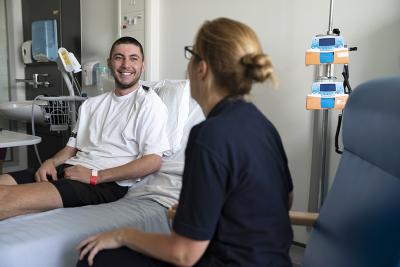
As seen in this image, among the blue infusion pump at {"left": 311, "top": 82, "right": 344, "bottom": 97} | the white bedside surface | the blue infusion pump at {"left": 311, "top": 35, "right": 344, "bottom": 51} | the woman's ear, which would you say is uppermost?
the blue infusion pump at {"left": 311, "top": 35, "right": 344, "bottom": 51}

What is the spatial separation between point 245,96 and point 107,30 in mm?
2464

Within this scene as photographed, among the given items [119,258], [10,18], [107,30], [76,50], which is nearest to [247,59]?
[119,258]

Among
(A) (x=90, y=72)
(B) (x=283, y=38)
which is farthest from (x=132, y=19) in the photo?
(B) (x=283, y=38)

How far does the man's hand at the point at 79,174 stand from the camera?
1.63 meters

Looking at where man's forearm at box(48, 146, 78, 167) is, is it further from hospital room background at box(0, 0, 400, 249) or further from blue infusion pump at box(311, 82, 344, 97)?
blue infusion pump at box(311, 82, 344, 97)

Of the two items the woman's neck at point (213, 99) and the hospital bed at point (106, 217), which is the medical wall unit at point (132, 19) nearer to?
the hospital bed at point (106, 217)

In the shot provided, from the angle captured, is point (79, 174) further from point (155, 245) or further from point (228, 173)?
point (228, 173)

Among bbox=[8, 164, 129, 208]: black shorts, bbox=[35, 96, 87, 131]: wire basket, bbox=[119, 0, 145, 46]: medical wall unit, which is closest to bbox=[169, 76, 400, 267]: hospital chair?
bbox=[8, 164, 129, 208]: black shorts

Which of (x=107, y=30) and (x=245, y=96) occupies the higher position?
(x=107, y=30)

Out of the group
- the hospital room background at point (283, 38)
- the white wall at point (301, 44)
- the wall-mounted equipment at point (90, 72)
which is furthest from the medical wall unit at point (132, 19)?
the white wall at point (301, 44)

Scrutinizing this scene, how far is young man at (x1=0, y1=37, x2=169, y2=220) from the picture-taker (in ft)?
4.81

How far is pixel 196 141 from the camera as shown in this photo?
29.9 inches

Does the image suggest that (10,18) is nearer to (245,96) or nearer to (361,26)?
(361,26)

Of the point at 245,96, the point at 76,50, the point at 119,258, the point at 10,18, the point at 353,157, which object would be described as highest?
the point at 10,18
